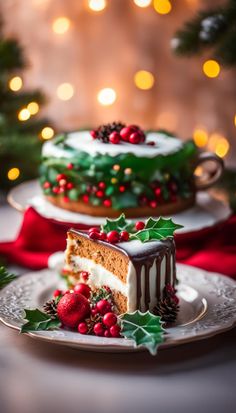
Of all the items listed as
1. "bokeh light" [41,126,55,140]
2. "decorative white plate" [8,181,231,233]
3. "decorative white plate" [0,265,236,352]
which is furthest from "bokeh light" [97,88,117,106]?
"decorative white plate" [0,265,236,352]

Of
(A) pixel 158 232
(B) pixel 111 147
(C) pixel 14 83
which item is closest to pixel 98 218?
(B) pixel 111 147

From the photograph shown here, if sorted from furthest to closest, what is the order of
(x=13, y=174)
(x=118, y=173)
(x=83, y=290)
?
(x=13, y=174)
(x=118, y=173)
(x=83, y=290)

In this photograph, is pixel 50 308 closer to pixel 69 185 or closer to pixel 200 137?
pixel 69 185

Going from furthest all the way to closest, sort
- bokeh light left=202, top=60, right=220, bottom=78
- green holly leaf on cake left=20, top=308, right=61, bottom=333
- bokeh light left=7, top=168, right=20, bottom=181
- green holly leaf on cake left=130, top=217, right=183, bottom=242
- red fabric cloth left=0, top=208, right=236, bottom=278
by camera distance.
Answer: bokeh light left=202, top=60, right=220, bottom=78 → bokeh light left=7, top=168, right=20, bottom=181 → red fabric cloth left=0, top=208, right=236, bottom=278 → green holly leaf on cake left=130, top=217, right=183, bottom=242 → green holly leaf on cake left=20, top=308, right=61, bottom=333

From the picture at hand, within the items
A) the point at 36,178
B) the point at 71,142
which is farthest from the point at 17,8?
the point at 71,142

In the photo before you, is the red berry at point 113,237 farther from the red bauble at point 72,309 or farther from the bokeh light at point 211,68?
the bokeh light at point 211,68

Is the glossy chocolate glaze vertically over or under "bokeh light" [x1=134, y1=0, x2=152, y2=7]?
under

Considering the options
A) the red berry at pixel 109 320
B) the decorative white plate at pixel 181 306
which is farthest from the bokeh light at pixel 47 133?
the red berry at pixel 109 320

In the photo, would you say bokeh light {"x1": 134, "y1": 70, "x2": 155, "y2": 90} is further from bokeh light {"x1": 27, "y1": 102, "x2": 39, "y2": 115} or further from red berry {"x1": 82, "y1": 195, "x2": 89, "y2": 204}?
red berry {"x1": 82, "y1": 195, "x2": 89, "y2": 204}
